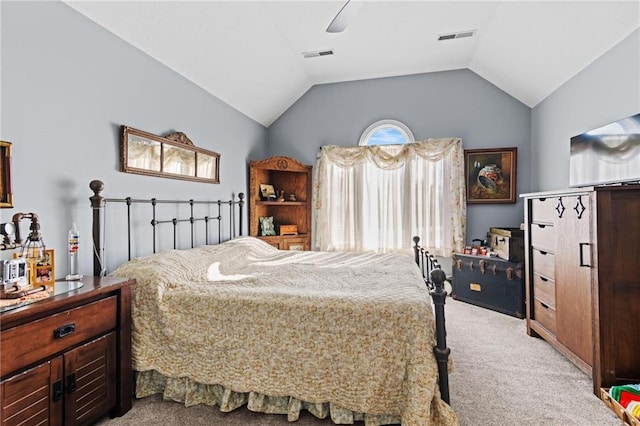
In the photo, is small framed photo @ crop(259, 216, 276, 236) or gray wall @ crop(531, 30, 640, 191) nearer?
gray wall @ crop(531, 30, 640, 191)

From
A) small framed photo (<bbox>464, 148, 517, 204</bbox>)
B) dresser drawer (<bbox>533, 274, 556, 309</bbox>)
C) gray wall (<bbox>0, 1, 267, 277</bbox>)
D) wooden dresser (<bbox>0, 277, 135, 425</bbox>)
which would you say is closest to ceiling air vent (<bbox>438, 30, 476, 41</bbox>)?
small framed photo (<bbox>464, 148, 517, 204</bbox>)

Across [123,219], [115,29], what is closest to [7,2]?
[115,29]

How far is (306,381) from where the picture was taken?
5.62 feet

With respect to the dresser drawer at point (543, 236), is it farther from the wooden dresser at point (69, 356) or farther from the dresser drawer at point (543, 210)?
the wooden dresser at point (69, 356)

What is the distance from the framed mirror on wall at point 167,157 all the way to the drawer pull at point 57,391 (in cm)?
148

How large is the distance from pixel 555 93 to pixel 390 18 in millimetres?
2070

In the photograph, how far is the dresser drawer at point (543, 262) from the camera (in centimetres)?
264

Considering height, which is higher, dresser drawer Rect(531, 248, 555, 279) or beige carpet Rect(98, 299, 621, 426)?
dresser drawer Rect(531, 248, 555, 279)

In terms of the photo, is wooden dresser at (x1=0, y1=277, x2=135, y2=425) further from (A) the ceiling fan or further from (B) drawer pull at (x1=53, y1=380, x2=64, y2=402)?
(A) the ceiling fan

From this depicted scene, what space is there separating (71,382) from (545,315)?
10.9 ft

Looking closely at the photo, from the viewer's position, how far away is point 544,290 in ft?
9.02

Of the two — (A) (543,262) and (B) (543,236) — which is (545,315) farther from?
(B) (543,236)

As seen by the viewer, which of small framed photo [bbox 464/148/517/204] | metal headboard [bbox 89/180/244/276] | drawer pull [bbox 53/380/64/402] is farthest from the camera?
small framed photo [bbox 464/148/517/204]

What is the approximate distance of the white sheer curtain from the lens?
4.39 meters
